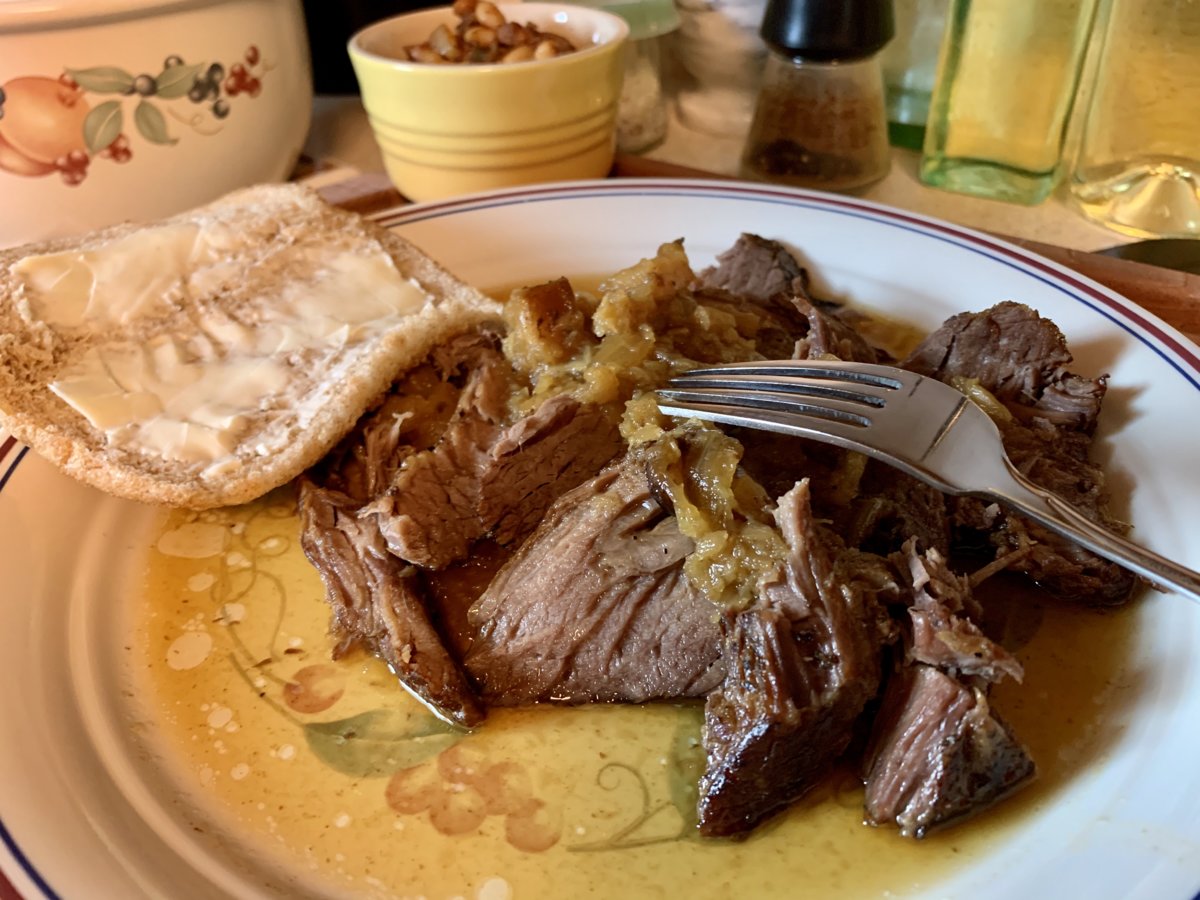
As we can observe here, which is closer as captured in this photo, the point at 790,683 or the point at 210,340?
the point at 790,683

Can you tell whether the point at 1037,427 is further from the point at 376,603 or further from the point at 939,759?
the point at 376,603

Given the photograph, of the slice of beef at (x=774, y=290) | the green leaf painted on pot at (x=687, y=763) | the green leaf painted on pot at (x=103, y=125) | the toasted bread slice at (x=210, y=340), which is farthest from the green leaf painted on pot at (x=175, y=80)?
the green leaf painted on pot at (x=687, y=763)

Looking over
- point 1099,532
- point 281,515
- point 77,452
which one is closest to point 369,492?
point 281,515

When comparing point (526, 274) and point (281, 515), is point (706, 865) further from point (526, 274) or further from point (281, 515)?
point (526, 274)

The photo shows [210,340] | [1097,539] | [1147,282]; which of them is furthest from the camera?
[1147,282]

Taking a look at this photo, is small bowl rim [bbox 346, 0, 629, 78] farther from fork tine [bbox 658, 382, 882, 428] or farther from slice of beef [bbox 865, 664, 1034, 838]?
slice of beef [bbox 865, 664, 1034, 838]

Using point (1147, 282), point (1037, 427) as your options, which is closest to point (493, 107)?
point (1037, 427)

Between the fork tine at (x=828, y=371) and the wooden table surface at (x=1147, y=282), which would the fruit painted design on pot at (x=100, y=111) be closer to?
the fork tine at (x=828, y=371)
